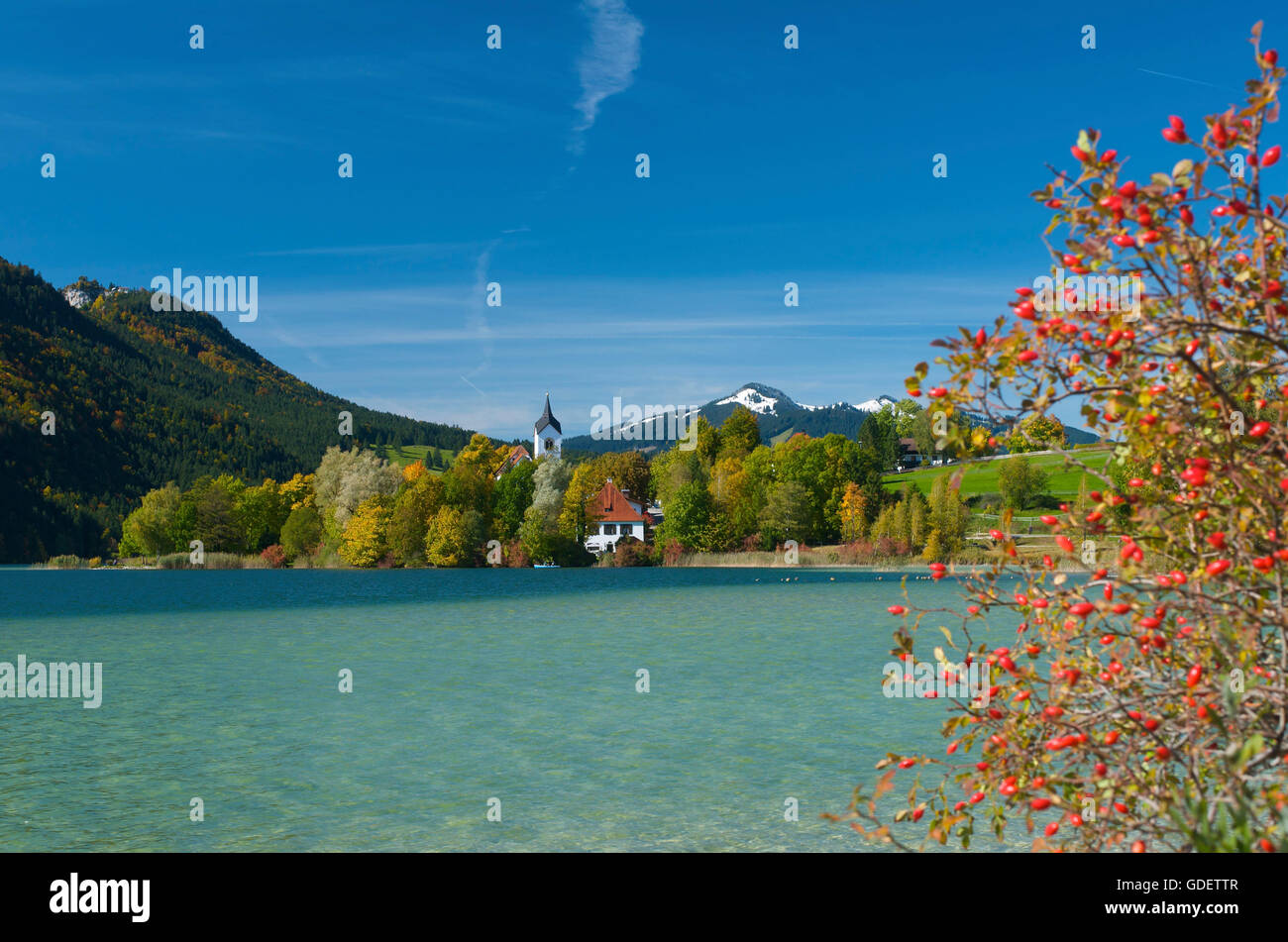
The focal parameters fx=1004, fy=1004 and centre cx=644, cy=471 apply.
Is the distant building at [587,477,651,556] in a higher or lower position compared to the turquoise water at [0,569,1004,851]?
higher

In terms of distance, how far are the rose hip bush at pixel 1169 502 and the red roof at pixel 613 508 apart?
11383cm

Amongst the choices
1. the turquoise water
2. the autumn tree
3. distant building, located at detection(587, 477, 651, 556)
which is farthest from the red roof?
the autumn tree

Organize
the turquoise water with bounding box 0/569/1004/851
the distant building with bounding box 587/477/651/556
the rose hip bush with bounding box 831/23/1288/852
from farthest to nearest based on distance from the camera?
the distant building with bounding box 587/477/651/556 < the turquoise water with bounding box 0/569/1004/851 < the rose hip bush with bounding box 831/23/1288/852

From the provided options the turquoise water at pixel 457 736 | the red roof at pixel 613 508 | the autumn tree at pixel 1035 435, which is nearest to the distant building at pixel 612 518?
the red roof at pixel 613 508

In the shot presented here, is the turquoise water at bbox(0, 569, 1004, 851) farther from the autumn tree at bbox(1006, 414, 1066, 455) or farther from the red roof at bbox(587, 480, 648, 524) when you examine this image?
the red roof at bbox(587, 480, 648, 524)

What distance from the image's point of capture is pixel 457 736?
20.1m

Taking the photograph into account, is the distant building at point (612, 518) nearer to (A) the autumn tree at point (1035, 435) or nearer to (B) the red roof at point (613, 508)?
(B) the red roof at point (613, 508)

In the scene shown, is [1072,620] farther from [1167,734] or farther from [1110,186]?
[1110,186]

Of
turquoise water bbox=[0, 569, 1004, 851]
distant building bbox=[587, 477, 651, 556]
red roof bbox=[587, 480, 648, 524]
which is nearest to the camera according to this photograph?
turquoise water bbox=[0, 569, 1004, 851]

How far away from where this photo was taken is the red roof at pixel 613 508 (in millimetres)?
120400

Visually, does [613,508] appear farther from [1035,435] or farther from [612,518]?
[1035,435]

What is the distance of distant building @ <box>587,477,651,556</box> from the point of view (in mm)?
118250
